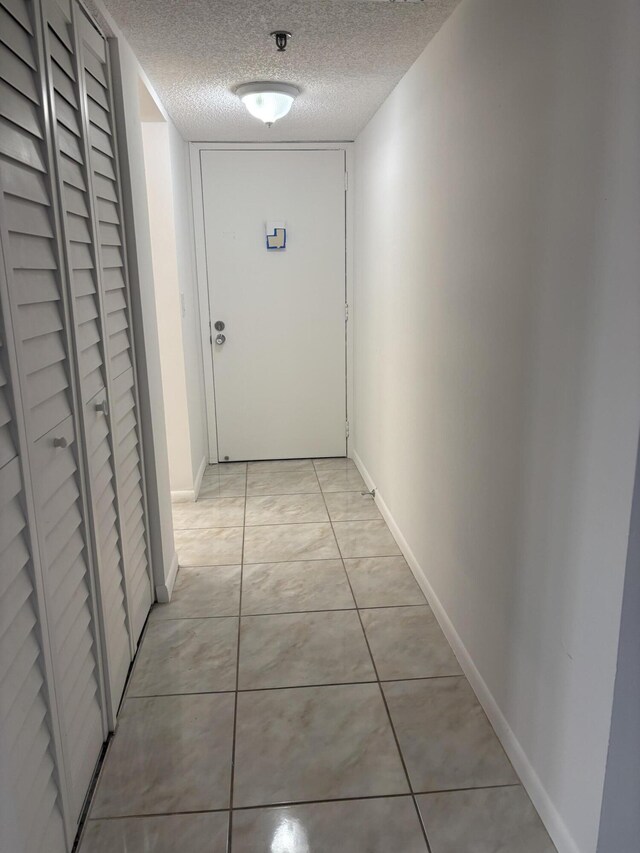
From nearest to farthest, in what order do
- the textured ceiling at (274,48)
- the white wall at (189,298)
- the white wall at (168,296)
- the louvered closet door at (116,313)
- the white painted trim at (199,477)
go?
1. the louvered closet door at (116,313)
2. the textured ceiling at (274,48)
3. the white wall at (168,296)
4. the white wall at (189,298)
5. the white painted trim at (199,477)

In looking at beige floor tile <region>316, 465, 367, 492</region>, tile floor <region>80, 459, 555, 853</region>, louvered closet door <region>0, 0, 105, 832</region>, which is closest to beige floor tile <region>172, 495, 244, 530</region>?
tile floor <region>80, 459, 555, 853</region>

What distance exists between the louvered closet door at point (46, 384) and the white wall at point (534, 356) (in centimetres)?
112

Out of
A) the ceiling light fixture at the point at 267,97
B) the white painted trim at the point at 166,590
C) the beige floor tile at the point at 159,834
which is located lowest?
the beige floor tile at the point at 159,834

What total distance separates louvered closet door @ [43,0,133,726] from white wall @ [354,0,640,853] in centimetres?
112

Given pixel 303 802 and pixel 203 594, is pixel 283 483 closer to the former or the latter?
pixel 203 594

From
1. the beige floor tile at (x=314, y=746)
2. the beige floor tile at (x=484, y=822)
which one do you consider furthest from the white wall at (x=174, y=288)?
the beige floor tile at (x=484, y=822)

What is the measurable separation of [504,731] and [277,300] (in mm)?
3184

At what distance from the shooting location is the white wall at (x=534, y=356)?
122 centimetres

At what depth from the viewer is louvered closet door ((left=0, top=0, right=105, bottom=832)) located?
51.1 inches

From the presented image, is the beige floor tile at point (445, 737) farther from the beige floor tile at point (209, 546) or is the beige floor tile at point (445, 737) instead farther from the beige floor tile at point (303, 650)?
the beige floor tile at point (209, 546)

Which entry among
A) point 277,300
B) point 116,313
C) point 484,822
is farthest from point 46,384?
point 277,300

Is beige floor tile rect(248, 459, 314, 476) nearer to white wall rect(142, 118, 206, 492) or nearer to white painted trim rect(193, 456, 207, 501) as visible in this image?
white painted trim rect(193, 456, 207, 501)

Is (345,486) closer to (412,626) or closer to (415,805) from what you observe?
(412,626)

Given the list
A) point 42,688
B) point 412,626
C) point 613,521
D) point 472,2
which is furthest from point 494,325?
point 42,688
